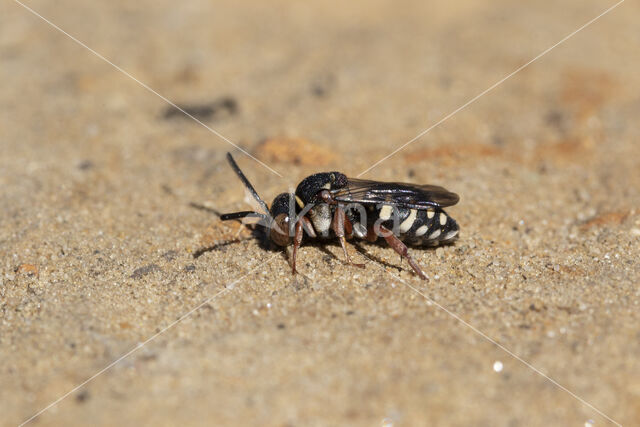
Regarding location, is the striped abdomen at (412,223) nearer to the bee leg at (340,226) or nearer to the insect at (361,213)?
the insect at (361,213)

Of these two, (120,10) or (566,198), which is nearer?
(566,198)

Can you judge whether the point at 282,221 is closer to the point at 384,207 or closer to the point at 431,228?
the point at 384,207

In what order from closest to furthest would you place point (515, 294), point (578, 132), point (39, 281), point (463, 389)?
1. point (463, 389)
2. point (515, 294)
3. point (39, 281)
4. point (578, 132)

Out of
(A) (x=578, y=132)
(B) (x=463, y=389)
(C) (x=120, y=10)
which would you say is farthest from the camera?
(C) (x=120, y=10)

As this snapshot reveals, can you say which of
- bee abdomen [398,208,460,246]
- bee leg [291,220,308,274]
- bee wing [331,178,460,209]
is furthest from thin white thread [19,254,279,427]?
bee abdomen [398,208,460,246]

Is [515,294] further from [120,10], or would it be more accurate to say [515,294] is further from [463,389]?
[120,10]

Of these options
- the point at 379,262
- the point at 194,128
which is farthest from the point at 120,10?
the point at 379,262

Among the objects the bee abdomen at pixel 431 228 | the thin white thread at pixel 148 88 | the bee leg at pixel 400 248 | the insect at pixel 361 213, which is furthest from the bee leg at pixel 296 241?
the thin white thread at pixel 148 88

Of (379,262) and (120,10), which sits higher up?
(120,10)
